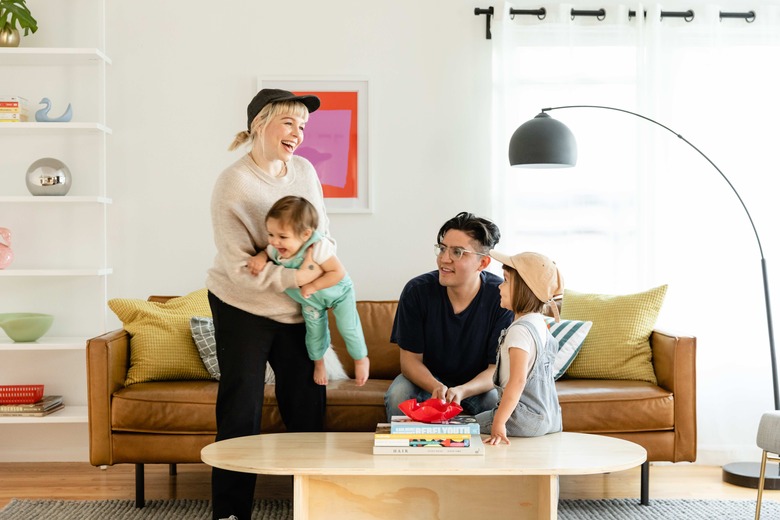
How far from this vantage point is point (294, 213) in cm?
239

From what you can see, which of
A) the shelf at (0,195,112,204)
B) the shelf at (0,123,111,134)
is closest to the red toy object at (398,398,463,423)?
the shelf at (0,195,112,204)

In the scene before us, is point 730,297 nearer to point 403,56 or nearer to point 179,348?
point 403,56

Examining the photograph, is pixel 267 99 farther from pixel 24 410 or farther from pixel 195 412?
pixel 24 410

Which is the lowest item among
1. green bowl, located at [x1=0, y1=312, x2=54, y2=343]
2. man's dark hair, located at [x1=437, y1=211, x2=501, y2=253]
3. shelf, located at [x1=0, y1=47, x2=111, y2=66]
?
green bowl, located at [x1=0, y1=312, x2=54, y2=343]

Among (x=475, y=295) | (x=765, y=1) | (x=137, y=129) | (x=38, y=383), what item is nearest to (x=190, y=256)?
(x=137, y=129)

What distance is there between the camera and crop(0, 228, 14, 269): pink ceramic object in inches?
154

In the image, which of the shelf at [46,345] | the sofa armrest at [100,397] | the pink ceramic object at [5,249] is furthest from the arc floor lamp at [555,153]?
the pink ceramic object at [5,249]

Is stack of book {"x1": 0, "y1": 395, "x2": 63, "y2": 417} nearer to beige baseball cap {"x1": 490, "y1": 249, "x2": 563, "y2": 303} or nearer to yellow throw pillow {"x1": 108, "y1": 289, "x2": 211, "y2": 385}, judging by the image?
yellow throw pillow {"x1": 108, "y1": 289, "x2": 211, "y2": 385}

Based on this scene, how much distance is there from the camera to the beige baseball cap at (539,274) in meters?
2.46

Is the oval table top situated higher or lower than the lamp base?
higher

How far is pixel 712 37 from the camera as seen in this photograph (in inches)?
159

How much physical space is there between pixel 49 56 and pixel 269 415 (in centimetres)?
206

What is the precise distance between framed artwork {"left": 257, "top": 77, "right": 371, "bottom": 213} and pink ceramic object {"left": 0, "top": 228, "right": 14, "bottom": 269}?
4.53ft

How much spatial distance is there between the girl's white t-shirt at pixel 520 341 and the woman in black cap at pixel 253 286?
1.93 ft
